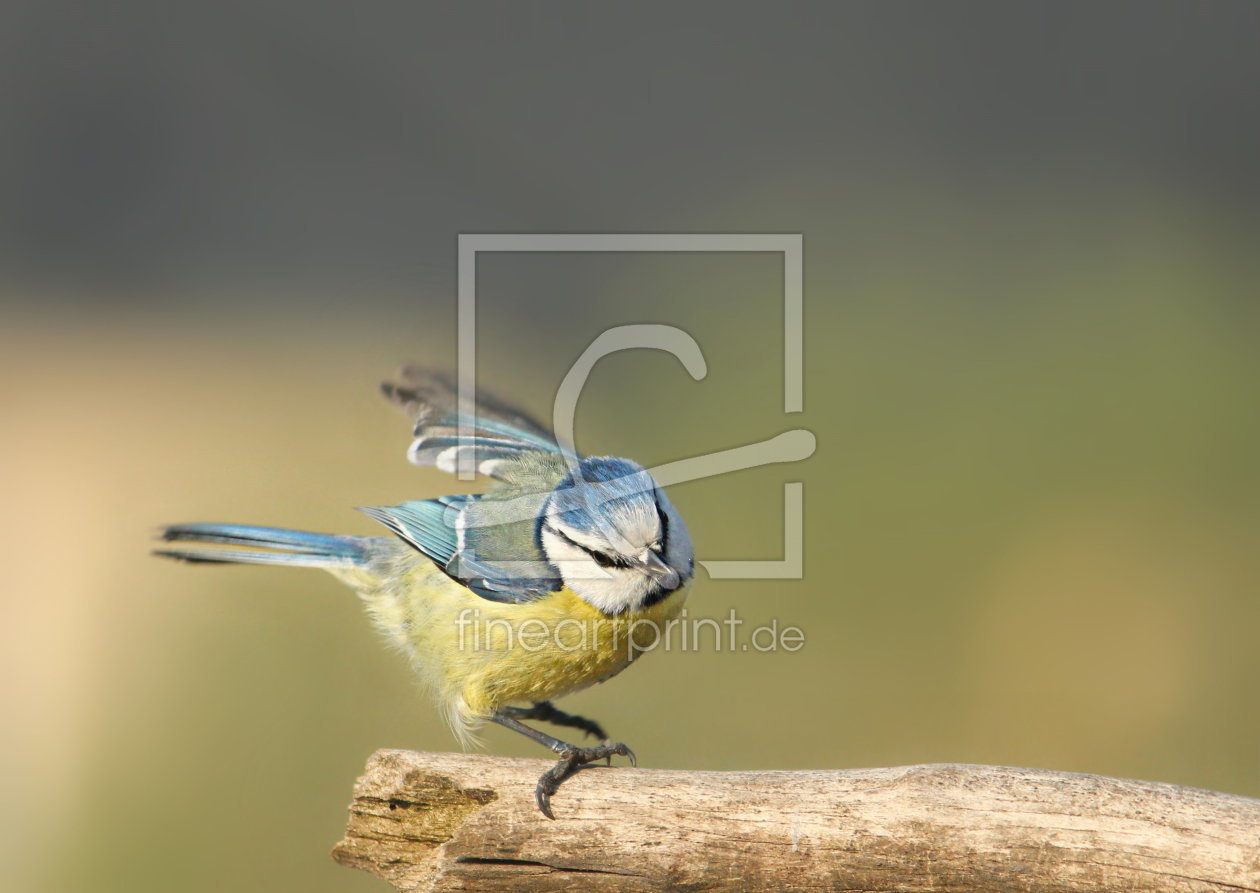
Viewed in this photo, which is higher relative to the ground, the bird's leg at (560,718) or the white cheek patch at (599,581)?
the white cheek patch at (599,581)

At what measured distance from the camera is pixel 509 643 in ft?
4.48

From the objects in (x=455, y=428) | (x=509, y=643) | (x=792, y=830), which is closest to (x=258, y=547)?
(x=455, y=428)

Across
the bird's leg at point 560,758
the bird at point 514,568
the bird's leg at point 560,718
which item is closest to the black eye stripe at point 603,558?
the bird at point 514,568

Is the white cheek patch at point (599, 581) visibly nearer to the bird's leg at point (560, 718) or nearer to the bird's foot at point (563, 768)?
the bird's foot at point (563, 768)

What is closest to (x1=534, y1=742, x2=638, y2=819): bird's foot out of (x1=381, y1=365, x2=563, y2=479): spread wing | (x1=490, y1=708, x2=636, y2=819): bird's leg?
(x1=490, y1=708, x2=636, y2=819): bird's leg

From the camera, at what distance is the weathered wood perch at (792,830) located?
3.59 ft

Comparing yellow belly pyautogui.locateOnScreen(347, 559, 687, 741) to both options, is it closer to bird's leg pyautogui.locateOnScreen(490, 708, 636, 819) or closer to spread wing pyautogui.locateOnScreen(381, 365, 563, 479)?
bird's leg pyautogui.locateOnScreen(490, 708, 636, 819)

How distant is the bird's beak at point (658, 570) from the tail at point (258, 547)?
0.50 m

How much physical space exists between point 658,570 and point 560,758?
10.0 inches

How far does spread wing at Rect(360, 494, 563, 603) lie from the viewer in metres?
1.39

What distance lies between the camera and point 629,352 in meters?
3.45

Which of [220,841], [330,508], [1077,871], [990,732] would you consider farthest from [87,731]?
[1077,871]

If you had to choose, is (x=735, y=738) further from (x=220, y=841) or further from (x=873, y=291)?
(x=873, y=291)

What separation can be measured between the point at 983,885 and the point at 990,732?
1691mm
